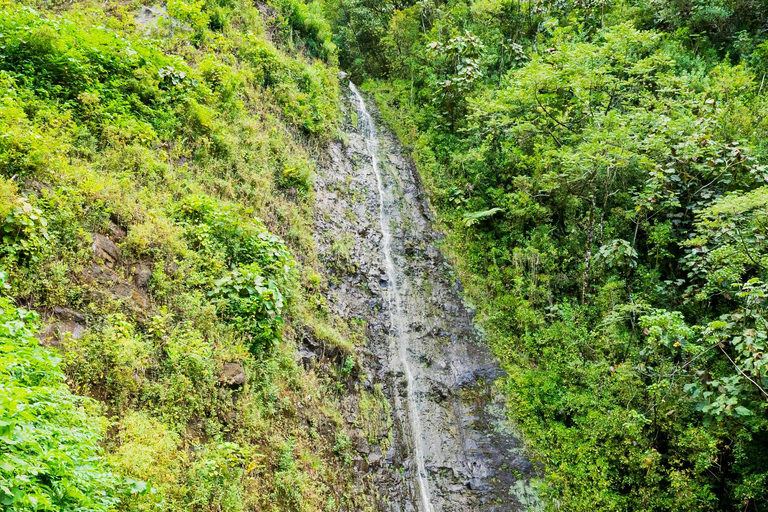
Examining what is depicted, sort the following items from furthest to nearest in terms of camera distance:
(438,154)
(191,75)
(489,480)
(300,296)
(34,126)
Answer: (438,154), (191,75), (300,296), (489,480), (34,126)

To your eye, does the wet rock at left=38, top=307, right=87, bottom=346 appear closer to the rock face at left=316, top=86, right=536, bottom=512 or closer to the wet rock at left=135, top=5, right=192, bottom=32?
the rock face at left=316, top=86, right=536, bottom=512

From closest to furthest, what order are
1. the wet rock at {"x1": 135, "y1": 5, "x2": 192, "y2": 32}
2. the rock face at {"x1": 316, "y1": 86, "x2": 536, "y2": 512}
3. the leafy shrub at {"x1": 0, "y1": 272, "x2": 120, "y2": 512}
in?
the leafy shrub at {"x1": 0, "y1": 272, "x2": 120, "y2": 512} < the rock face at {"x1": 316, "y1": 86, "x2": 536, "y2": 512} < the wet rock at {"x1": 135, "y1": 5, "x2": 192, "y2": 32}

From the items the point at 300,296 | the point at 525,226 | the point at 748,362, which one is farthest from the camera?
the point at 525,226

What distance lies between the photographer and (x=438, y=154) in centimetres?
1538

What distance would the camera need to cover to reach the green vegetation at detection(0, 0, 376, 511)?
4051 millimetres

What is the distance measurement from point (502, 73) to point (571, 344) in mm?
11089

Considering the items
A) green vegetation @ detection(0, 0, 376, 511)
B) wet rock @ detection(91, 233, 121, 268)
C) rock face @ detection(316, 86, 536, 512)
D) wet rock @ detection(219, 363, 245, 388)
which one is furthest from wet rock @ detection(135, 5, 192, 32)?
wet rock @ detection(219, 363, 245, 388)

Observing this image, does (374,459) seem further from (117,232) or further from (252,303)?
(117,232)

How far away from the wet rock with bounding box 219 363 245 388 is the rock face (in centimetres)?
285

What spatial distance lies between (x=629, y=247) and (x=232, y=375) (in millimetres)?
7921

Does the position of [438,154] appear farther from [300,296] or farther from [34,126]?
[34,126]

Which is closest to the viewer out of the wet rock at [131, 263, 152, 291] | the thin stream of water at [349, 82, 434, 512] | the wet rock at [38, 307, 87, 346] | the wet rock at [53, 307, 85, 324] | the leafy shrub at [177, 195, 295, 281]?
the wet rock at [38, 307, 87, 346]

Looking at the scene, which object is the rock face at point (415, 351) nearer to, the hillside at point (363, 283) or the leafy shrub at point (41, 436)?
the hillside at point (363, 283)

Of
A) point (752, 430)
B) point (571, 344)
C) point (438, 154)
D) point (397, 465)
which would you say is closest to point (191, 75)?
point (438, 154)
